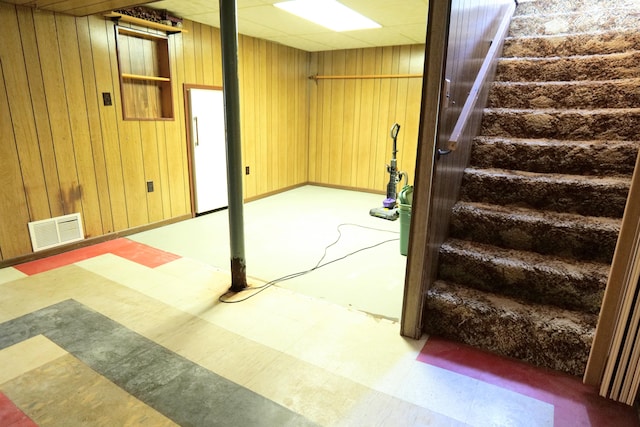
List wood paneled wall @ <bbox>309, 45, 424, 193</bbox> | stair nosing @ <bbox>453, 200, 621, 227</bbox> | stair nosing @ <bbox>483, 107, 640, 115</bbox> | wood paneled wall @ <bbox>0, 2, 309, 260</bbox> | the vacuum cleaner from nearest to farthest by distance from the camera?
stair nosing @ <bbox>453, 200, 621, 227</bbox>, stair nosing @ <bbox>483, 107, 640, 115</bbox>, wood paneled wall @ <bbox>0, 2, 309, 260</bbox>, the vacuum cleaner, wood paneled wall @ <bbox>309, 45, 424, 193</bbox>

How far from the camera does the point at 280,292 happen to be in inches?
112

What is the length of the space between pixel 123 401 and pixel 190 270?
153 centimetres

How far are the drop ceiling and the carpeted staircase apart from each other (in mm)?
1309

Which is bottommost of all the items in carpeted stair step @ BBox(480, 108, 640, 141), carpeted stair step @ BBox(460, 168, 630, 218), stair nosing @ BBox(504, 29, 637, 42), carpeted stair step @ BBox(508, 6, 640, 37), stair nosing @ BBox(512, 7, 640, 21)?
carpeted stair step @ BBox(460, 168, 630, 218)

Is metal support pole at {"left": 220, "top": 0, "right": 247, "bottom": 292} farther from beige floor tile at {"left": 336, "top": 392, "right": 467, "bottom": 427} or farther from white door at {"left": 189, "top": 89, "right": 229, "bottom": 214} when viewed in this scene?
white door at {"left": 189, "top": 89, "right": 229, "bottom": 214}

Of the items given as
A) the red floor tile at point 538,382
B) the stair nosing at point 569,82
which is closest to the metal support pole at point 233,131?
the red floor tile at point 538,382

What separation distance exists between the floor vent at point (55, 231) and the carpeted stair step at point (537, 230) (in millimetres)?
3400

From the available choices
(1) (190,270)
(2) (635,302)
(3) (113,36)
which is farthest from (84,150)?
(2) (635,302)

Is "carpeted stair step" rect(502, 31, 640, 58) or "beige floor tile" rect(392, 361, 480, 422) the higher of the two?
"carpeted stair step" rect(502, 31, 640, 58)

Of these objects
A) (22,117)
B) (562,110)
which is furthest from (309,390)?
(22,117)

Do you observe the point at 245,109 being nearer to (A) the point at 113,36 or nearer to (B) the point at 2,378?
(A) the point at 113,36

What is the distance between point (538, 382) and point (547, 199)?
1135 millimetres

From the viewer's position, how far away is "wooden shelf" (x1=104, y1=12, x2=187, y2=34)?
354 cm

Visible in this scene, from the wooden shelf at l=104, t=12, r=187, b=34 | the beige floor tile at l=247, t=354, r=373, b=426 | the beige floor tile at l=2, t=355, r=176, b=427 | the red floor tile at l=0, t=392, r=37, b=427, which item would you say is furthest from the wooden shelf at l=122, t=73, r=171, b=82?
the beige floor tile at l=247, t=354, r=373, b=426
